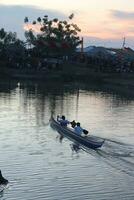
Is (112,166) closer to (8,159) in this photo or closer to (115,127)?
(8,159)

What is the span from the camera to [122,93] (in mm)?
86312

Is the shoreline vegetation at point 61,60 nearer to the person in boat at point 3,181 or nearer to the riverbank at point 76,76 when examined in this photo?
the riverbank at point 76,76

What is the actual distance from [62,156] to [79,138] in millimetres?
3988

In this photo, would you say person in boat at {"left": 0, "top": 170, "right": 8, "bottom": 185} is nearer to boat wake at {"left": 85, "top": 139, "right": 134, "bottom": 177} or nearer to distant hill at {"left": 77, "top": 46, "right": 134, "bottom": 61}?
boat wake at {"left": 85, "top": 139, "right": 134, "bottom": 177}

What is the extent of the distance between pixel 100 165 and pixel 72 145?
6004 mm

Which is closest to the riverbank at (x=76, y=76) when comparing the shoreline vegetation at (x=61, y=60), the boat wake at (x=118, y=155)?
the shoreline vegetation at (x=61, y=60)

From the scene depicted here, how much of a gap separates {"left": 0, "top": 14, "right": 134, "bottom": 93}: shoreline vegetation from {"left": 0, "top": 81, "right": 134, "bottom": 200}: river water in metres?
39.1

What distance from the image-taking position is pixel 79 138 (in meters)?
36.4

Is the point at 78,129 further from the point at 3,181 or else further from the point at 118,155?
the point at 3,181

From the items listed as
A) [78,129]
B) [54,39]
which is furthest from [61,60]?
[78,129]

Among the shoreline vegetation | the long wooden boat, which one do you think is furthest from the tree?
the long wooden boat

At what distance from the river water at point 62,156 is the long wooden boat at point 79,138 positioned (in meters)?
0.47

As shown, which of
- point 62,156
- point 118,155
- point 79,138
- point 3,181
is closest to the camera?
point 3,181

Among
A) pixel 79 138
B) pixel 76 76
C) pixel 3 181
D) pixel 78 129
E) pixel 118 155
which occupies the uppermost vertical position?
pixel 76 76
